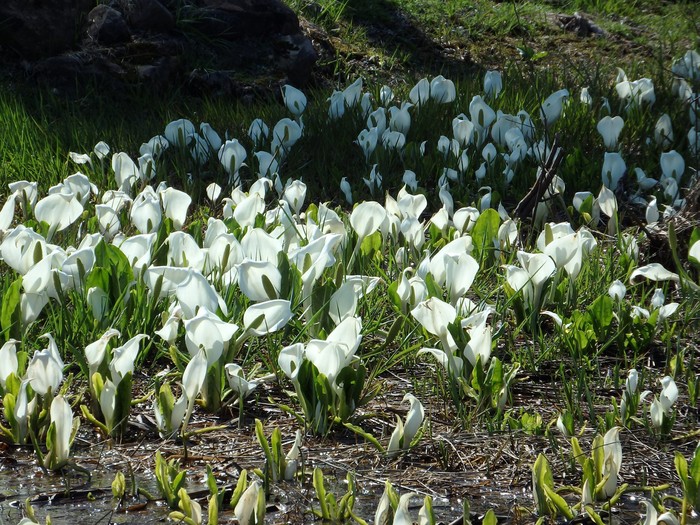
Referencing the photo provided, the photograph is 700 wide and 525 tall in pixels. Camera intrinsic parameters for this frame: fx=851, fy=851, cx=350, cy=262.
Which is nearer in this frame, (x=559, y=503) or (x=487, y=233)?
(x=559, y=503)

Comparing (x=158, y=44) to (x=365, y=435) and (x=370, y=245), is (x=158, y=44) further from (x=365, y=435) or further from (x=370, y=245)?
(x=365, y=435)

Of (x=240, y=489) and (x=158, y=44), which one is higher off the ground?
(x=158, y=44)

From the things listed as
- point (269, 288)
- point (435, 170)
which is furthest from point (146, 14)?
point (269, 288)

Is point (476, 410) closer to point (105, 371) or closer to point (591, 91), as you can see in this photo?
point (105, 371)

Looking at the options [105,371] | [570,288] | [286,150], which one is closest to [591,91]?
[286,150]

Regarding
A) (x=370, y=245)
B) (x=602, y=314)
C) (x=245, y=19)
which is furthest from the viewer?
(x=245, y=19)

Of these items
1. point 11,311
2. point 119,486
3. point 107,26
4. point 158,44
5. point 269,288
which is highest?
point 107,26

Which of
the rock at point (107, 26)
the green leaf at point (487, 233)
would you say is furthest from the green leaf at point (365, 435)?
the rock at point (107, 26)

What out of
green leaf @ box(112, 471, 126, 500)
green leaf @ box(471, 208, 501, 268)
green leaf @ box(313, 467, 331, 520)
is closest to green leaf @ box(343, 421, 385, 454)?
green leaf @ box(313, 467, 331, 520)

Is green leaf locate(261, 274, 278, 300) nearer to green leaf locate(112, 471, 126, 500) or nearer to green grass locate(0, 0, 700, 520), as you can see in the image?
green grass locate(0, 0, 700, 520)

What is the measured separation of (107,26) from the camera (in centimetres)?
586

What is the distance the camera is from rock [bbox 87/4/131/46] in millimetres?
5867

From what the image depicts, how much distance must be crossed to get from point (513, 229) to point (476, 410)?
1.16 m

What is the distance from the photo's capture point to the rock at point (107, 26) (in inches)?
231
